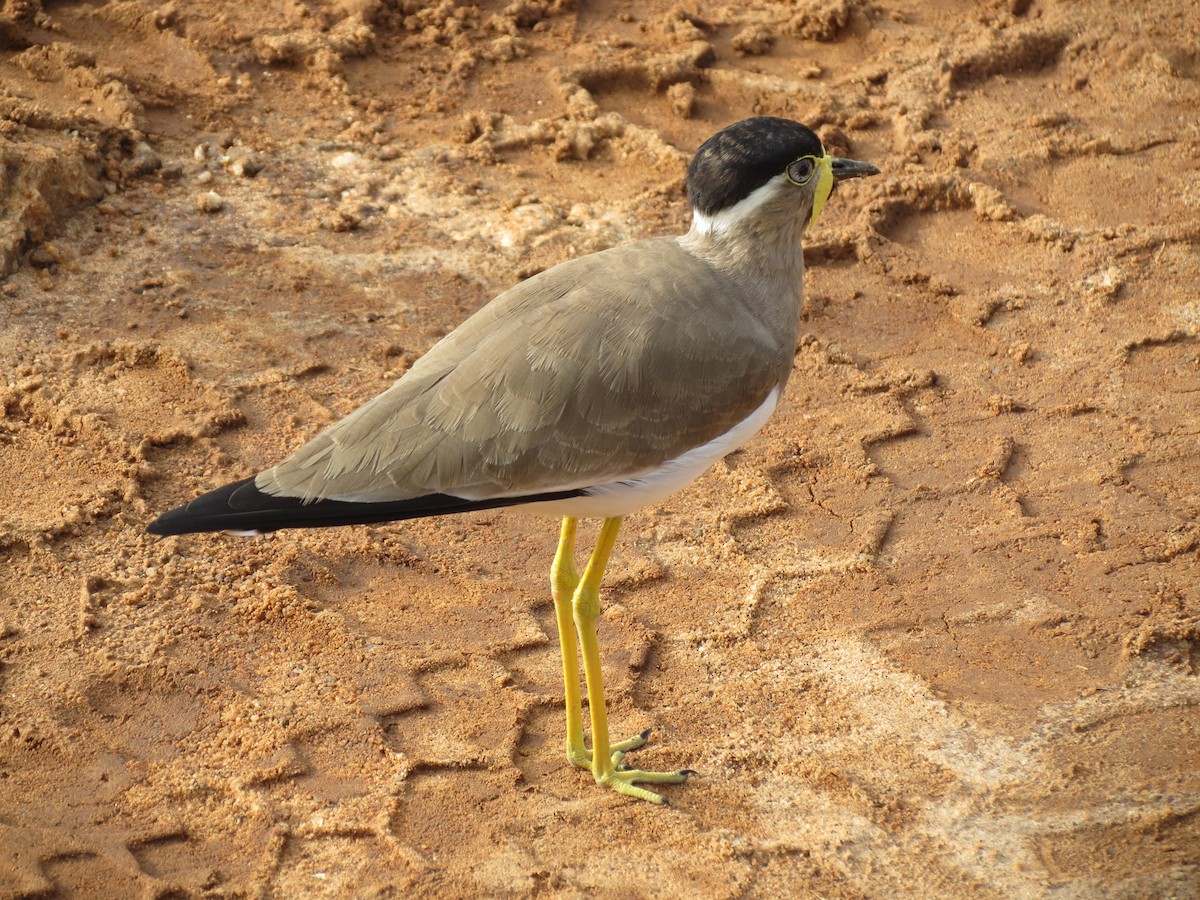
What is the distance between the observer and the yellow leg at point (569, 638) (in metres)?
4.23

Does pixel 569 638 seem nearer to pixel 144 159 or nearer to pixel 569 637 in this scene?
pixel 569 637

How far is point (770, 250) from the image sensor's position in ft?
14.1

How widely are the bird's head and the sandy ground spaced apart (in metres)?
1.47

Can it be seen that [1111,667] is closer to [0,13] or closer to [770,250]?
[770,250]

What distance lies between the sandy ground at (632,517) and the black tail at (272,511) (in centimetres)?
96

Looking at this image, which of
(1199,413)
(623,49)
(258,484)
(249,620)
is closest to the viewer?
(258,484)

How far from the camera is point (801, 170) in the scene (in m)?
4.28

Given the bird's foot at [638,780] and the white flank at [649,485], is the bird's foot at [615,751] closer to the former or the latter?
the bird's foot at [638,780]

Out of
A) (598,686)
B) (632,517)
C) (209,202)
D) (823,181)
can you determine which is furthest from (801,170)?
(209,202)

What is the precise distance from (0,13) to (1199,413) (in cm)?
698

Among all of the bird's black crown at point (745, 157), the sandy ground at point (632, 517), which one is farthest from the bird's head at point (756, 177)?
the sandy ground at point (632, 517)

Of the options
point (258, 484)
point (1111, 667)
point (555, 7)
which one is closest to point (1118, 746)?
point (1111, 667)

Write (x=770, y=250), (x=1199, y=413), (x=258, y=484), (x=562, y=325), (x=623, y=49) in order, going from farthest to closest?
1. (x=623, y=49)
2. (x=1199, y=413)
3. (x=770, y=250)
4. (x=562, y=325)
5. (x=258, y=484)

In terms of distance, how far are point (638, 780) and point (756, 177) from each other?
204 cm
